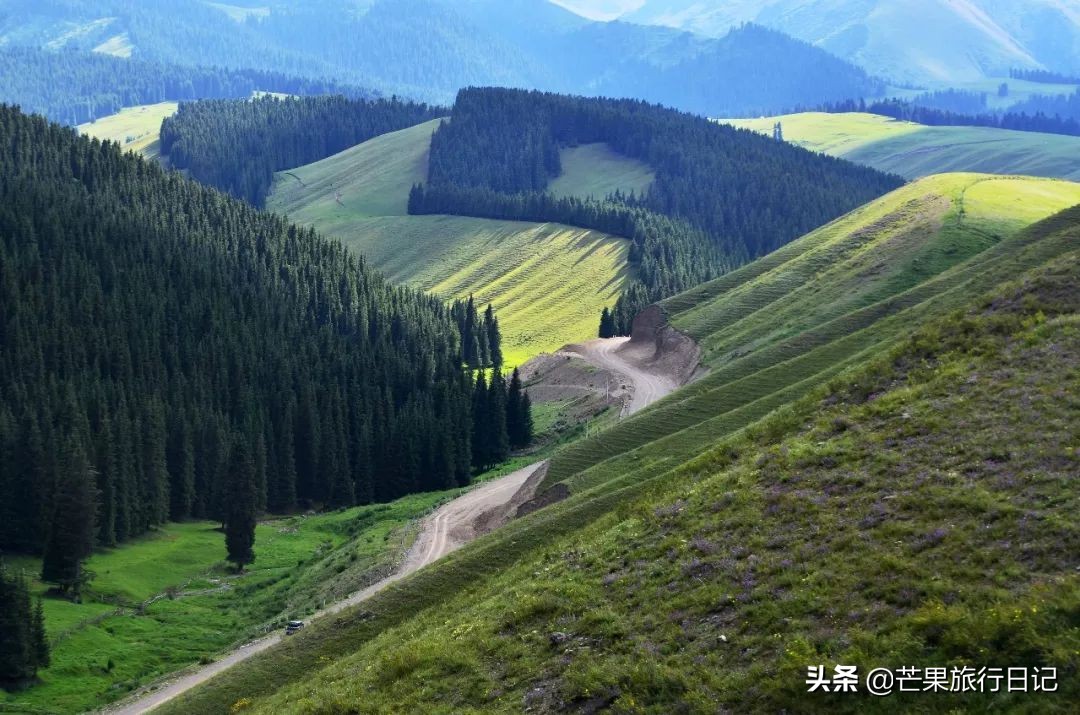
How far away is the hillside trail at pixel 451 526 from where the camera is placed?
224 feet

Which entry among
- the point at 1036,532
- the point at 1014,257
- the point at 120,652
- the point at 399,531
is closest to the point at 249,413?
the point at 399,531

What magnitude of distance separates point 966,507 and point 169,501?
329ft

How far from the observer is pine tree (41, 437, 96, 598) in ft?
302

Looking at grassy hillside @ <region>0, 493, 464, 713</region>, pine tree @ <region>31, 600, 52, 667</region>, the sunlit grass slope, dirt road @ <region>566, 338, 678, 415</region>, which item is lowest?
grassy hillside @ <region>0, 493, 464, 713</region>

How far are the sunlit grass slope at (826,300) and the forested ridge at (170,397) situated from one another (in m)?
34.7

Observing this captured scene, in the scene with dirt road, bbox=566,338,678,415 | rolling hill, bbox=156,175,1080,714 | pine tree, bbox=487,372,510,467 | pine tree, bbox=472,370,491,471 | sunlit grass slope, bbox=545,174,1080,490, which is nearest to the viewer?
rolling hill, bbox=156,175,1080,714

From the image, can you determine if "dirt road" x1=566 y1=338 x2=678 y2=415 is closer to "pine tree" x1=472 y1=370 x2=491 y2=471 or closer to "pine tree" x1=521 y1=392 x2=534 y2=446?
"pine tree" x1=521 y1=392 x2=534 y2=446

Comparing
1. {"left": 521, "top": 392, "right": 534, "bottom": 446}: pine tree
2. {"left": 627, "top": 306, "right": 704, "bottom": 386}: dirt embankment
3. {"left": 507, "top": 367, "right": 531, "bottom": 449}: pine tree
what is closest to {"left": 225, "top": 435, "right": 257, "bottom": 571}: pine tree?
{"left": 507, "top": 367, "right": 531, "bottom": 449}: pine tree

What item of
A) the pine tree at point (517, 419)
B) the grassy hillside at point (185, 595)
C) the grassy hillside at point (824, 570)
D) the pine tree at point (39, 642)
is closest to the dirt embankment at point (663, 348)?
the pine tree at point (517, 419)

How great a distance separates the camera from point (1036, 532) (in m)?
36.1

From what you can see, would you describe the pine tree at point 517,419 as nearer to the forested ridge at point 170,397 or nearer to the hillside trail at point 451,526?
the forested ridge at point 170,397

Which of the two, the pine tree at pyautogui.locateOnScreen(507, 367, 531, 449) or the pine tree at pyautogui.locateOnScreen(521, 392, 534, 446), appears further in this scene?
the pine tree at pyautogui.locateOnScreen(521, 392, 534, 446)

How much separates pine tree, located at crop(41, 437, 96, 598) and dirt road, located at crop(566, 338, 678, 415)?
60.4 m

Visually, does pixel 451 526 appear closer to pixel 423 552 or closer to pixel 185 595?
pixel 423 552
